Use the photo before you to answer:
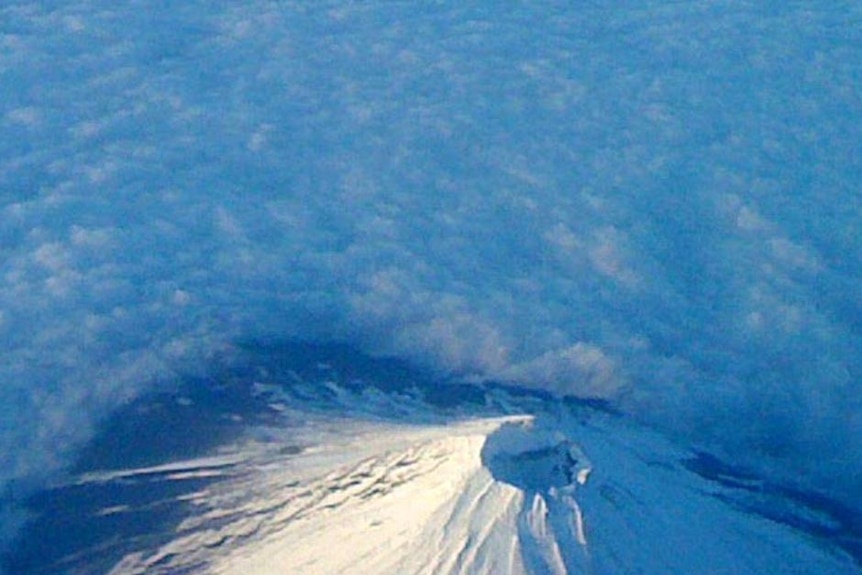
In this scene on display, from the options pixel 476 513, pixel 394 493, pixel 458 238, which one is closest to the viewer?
pixel 476 513

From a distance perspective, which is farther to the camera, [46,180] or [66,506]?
[46,180]

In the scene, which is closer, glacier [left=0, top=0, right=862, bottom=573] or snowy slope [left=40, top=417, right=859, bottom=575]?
snowy slope [left=40, top=417, right=859, bottom=575]

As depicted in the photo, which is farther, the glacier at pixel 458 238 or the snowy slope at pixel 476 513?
the glacier at pixel 458 238

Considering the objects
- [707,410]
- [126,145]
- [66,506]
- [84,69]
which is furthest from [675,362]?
[84,69]

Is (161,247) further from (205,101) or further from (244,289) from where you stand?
(205,101)

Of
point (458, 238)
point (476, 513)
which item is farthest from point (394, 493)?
point (458, 238)

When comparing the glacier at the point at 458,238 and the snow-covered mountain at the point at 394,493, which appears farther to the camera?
the glacier at the point at 458,238

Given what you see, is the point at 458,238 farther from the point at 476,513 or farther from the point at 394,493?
the point at 476,513

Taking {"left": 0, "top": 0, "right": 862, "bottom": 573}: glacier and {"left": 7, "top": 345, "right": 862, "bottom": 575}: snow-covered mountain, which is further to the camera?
{"left": 0, "top": 0, "right": 862, "bottom": 573}: glacier
